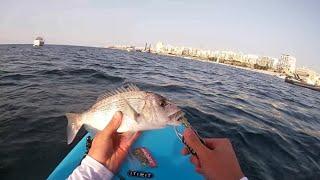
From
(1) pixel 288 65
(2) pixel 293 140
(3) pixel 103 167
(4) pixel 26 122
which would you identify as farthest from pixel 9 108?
(1) pixel 288 65

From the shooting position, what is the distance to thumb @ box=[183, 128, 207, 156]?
2854mm

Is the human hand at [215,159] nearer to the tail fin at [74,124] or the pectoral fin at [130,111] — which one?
the pectoral fin at [130,111]

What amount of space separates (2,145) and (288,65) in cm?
21198

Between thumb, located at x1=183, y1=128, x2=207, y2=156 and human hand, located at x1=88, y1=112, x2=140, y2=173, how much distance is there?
0.80 metres

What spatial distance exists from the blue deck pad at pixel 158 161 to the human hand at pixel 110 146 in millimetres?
570

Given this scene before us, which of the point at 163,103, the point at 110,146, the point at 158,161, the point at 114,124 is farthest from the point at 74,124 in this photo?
the point at 158,161

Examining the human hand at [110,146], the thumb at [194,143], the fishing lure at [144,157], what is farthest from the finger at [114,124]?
the fishing lure at [144,157]

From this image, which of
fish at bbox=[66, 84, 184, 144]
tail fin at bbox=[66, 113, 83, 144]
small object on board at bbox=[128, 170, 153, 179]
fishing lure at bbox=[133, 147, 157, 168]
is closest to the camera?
fish at bbox=[66, 84, 184, 144]

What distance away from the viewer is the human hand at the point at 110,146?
8.81 feet

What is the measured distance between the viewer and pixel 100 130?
9.59ft

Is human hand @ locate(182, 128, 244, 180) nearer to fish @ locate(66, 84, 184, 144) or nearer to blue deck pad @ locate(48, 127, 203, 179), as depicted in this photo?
fish @ locate(66, 84, 184, 144)

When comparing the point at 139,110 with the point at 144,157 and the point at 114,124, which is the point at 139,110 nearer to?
the point at 114,124

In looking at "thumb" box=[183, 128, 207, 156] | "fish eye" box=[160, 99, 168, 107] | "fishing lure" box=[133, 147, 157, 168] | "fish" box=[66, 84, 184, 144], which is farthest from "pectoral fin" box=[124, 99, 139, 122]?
"fishing lure" box=[133, 147, 157, 168]

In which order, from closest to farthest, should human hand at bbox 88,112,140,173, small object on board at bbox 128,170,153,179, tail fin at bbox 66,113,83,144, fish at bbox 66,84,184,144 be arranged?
1. fish at bbox 66,84,184,144
2. human hand at bbox 88,112,140,173
3. tail fin at bbox 66,113,83,144
4. small object on board at bbox 128,170,153,179
